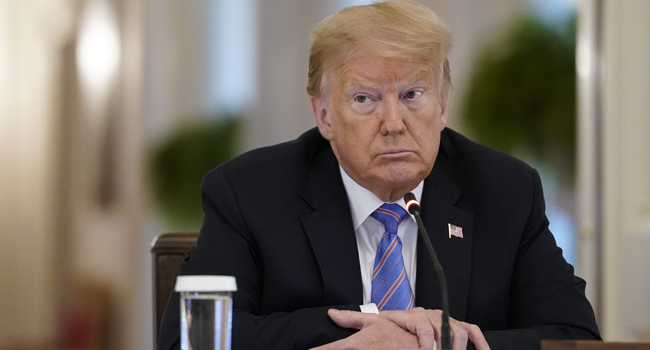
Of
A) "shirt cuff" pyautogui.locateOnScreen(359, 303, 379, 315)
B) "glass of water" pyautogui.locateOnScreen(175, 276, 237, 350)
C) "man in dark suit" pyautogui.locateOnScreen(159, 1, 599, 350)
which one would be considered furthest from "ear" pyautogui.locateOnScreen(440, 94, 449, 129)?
"glass of water" pyautogui.locateOnScreen(175, 276, 237, 350)

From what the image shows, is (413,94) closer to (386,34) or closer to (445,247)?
(386,34)

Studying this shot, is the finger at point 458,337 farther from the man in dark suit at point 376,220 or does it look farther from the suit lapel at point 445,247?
the suit lapel at point 445,247

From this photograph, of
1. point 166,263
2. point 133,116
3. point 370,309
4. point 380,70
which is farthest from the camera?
point 133,116

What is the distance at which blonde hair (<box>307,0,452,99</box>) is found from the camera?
1.50 metres

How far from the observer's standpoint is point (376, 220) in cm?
164

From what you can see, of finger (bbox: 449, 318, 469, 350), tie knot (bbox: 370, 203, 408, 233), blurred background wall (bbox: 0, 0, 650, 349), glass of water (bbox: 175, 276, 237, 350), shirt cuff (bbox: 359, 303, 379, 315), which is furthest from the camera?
blurred background wall (bbox: 0, 0, 650, 349)

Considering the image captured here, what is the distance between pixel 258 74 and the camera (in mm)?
3443

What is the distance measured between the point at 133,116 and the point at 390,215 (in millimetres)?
2098

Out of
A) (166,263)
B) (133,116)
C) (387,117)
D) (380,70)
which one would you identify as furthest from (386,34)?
(133,116)

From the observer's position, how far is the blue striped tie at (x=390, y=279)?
1.54 meters

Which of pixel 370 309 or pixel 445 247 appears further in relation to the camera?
pixel 445 247

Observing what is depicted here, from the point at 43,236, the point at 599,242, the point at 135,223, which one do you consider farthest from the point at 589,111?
the point at 43,236

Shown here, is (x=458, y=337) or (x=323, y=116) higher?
(x=323, y=116)

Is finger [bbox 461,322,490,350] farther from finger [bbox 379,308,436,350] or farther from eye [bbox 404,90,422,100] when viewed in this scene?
eye [bbox 404,90,422,100]
